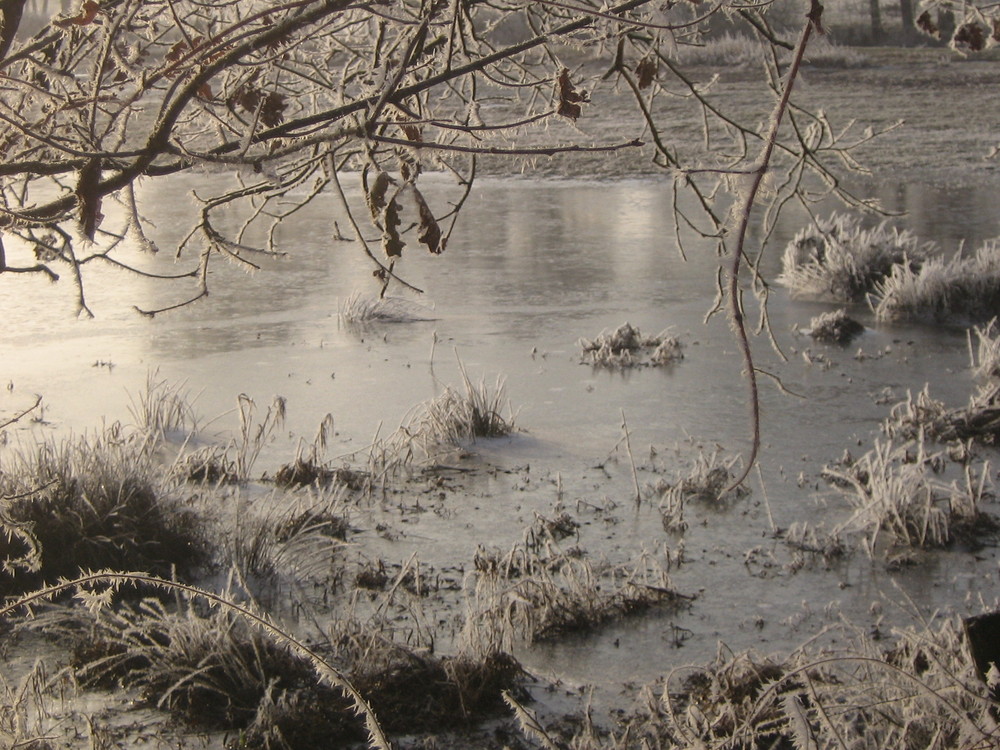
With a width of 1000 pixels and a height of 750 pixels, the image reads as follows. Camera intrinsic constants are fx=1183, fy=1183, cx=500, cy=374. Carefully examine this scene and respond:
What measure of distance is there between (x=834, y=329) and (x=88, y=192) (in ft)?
23.6

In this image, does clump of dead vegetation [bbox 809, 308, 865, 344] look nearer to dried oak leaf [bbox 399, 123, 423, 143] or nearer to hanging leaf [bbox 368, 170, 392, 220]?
dried oak leaf [bbox 399, 123, 423, 143]

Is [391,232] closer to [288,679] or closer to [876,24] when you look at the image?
[288,679]

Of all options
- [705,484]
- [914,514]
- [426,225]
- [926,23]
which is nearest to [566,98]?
[426,225]

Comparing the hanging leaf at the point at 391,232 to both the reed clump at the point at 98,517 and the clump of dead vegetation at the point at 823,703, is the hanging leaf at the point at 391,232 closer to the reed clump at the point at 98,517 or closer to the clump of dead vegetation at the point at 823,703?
the clump of dead vegetation at the point at 823,703

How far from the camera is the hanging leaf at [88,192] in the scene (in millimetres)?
1767

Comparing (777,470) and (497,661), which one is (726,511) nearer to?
(777,470)

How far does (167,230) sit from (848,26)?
70.6ft

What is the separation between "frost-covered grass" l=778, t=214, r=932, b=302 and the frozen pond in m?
0.25

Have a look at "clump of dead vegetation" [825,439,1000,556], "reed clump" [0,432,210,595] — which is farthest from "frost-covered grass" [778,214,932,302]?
"reed clump" [0,432,210,595]

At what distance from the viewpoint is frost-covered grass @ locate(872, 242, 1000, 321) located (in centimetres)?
891

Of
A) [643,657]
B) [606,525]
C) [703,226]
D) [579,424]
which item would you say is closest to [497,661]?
[643,657]

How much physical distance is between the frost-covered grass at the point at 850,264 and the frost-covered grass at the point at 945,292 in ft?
1.64

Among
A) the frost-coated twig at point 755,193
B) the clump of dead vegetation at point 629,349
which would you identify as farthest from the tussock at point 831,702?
the clump of dead vegetation at point 629,349

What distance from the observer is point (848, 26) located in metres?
29.1
